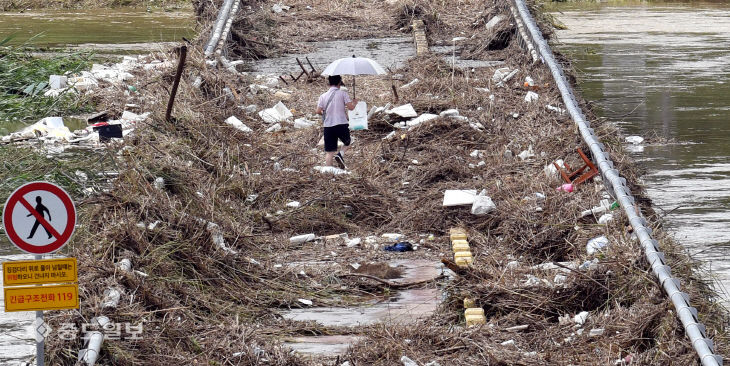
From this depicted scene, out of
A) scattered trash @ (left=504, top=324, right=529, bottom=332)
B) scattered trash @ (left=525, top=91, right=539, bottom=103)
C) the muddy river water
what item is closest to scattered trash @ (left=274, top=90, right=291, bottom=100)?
scattered trash @ (left=525, top=91, right=539, bottom=103)

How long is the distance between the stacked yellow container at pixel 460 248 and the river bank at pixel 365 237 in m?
0.12

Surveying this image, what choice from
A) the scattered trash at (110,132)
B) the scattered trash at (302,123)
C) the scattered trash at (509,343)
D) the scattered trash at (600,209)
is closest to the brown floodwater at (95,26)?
the scattered trash at (302,123)

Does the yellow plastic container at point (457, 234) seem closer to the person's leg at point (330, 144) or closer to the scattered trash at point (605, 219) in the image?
the scattered trash at point (605, 219)

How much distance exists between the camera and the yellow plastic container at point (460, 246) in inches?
399

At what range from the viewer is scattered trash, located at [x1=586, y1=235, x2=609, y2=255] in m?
9.36

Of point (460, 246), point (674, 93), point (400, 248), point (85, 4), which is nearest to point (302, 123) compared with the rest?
point (400, 248)

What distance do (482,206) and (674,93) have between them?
9669 millimetres

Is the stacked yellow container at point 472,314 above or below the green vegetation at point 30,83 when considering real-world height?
above

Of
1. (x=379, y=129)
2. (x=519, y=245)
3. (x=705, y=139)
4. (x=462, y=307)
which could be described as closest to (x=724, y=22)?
(x=705, y=139)

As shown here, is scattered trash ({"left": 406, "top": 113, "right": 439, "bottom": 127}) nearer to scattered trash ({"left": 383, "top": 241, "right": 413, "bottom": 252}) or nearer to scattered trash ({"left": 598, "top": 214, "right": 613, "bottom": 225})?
scattered trash ({"left": 383, "top": 241, "right": 413, "bottom": 252})

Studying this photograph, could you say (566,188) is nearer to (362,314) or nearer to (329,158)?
(329,158)

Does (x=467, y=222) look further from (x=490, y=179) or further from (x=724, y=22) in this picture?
(x=724, y=22)

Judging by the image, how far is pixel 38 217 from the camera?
6.23 metres

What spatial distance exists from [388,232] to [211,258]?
2.53m
